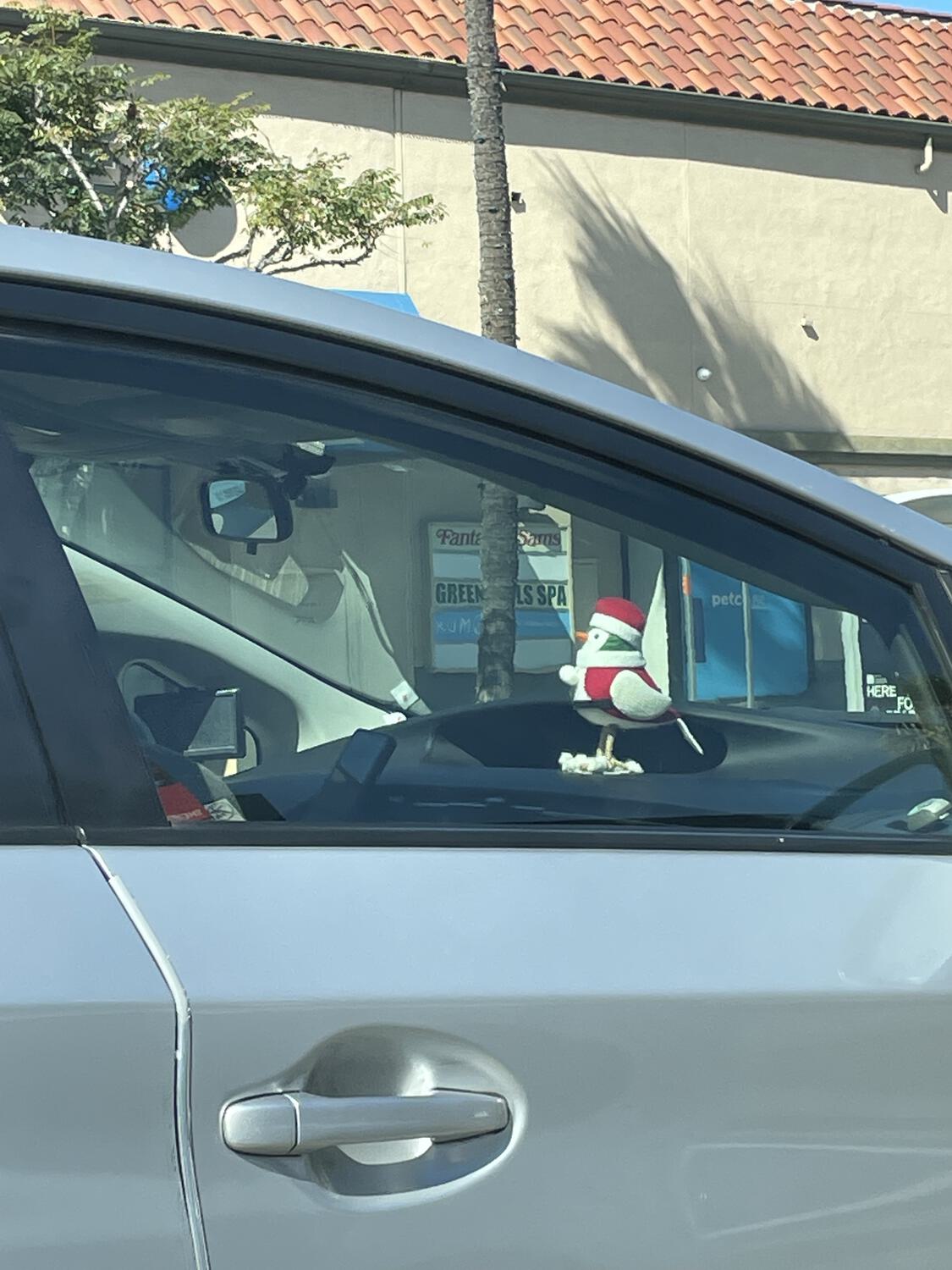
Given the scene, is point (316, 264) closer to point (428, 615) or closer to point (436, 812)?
point (428, 615)

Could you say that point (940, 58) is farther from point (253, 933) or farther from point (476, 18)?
point (253, 933)

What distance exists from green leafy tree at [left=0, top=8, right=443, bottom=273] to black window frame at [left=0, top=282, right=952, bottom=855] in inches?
387

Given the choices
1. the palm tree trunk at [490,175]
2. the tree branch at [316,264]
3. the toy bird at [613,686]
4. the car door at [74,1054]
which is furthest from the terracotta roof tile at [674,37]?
the car door at [74,1054]

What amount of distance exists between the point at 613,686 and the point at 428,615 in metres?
0.20

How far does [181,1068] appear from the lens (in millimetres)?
1172

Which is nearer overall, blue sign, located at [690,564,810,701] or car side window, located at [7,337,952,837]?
car side window, located at [7,337,952,837]

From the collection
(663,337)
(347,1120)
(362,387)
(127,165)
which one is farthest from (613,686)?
(663,337)

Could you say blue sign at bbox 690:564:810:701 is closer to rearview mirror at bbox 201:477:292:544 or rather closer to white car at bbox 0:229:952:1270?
white car at bbox 0:229:952:1270

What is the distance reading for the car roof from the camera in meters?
1.39

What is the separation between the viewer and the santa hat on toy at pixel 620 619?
1568 millimetres

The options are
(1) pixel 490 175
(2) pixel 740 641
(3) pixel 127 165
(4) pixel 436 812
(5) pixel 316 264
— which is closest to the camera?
(4) pixel 436 812

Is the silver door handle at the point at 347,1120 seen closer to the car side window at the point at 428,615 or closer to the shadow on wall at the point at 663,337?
the car side window at the point at 428,615

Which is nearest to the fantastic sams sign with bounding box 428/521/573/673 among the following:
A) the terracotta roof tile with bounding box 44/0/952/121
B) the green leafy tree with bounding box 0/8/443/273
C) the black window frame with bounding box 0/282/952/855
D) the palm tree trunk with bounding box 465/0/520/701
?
the black window frame with bounding box 0/282/952/855

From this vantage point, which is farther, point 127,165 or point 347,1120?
point 127,165
